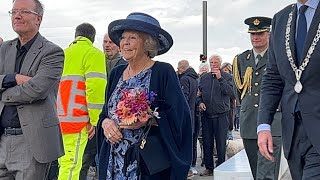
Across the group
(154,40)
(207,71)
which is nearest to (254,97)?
(154,40)

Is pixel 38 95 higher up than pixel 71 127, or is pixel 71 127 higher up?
pixel 38 95

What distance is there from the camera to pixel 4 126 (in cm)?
423

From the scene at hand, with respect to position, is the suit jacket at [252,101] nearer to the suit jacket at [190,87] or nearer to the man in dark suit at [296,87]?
the man in dark suit at [296,87]

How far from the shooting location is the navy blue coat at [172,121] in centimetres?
381

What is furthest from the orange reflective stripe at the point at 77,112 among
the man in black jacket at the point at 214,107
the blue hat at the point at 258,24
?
the man in black jacket at the point at 214,107

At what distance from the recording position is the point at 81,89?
620cm

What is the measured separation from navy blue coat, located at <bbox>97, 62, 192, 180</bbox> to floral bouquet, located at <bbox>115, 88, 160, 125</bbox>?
0.10m

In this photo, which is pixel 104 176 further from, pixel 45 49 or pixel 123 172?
pixel 45 49

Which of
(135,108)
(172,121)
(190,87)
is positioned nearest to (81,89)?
(172,121)

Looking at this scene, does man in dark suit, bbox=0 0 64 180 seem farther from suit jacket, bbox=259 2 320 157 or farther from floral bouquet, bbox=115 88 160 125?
suit jacket, bbox=259 2 320 157

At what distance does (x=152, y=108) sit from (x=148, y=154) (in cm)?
30

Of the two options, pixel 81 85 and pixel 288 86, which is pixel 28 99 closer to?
pixel 288 86

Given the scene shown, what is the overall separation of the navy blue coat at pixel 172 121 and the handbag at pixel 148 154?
0.16 ft

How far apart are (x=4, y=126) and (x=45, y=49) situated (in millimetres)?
643
